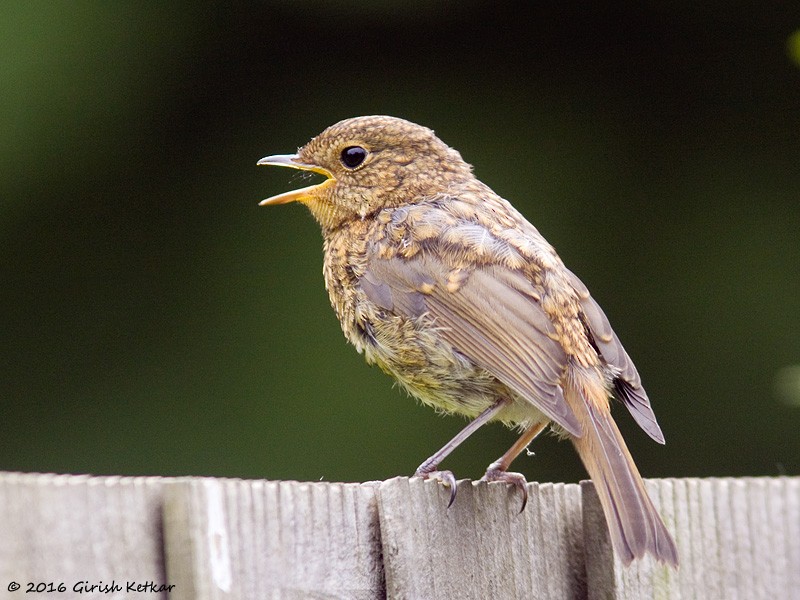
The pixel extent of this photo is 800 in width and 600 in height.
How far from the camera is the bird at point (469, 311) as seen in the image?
11.3ft

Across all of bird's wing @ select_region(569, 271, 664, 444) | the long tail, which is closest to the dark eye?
bird's wing @ select_region(569, 271, 664, 444)

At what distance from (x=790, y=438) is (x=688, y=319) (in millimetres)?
715

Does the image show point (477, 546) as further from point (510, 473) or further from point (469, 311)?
point (469, 311)

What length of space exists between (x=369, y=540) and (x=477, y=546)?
0.79ft

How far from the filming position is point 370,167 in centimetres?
447

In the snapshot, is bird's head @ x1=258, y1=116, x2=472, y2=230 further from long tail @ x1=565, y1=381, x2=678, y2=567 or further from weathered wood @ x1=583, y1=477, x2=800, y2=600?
weathered wood @ x1=583, y1=477, x2=800, y2=600

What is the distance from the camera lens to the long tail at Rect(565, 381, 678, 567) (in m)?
2.38

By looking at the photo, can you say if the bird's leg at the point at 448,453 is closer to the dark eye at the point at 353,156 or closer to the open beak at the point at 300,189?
the open beak at the point at 300,189

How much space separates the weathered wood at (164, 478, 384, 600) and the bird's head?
2.03 m

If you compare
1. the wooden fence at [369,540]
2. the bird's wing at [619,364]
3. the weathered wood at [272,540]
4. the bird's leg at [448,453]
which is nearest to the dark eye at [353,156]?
the bird's wing at [619,364]

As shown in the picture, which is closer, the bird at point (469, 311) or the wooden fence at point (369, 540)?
the wooden fence at point (369, 540)

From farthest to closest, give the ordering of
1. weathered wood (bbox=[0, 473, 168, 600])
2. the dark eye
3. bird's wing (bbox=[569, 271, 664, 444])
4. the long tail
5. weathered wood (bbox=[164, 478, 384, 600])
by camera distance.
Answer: the dark eye, bird's wing (bbox=[569, 271, 664, 444]), the long tail, weathered wood (bbox=[164, 478, 384, 600]), weathered wood (bbox=[0, 473, 168, 600])

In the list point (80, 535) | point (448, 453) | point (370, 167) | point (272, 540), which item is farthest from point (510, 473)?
point (370, 167)

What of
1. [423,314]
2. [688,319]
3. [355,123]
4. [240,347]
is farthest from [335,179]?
[688,319]
